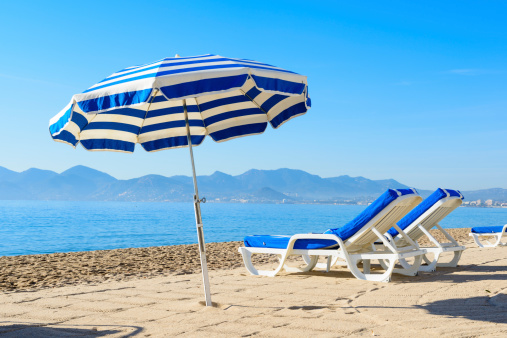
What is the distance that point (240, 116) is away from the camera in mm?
5070

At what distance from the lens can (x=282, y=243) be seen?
21.3 feet

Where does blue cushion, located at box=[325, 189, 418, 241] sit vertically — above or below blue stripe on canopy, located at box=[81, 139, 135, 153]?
below

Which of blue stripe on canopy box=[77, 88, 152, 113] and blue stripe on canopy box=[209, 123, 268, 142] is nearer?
blue stripe on canopy box=[77, 88, 152, 113]

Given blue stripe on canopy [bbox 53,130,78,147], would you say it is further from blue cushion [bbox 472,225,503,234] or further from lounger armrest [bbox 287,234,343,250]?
blue cushion [bbox 472,225,503,234]

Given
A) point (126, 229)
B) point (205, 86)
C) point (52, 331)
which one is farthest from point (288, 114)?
point (126, 229)

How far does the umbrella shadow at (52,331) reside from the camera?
361 centimetres

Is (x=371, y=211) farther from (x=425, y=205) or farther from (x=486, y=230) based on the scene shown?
(x=486, y=230)

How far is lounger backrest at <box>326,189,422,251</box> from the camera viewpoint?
587 cm

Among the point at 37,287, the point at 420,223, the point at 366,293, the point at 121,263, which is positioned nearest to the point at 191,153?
the point at 366,293

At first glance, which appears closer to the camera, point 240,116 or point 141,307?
point 141,307

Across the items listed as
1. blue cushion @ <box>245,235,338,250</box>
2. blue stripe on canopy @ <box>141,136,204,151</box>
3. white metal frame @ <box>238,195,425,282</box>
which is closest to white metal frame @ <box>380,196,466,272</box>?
white metal frame @ <box>238,195,425,282</box>

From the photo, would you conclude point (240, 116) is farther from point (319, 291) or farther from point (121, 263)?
point (121, 263)

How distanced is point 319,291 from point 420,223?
2.38m

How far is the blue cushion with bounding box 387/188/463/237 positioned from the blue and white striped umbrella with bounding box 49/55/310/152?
3103mm
